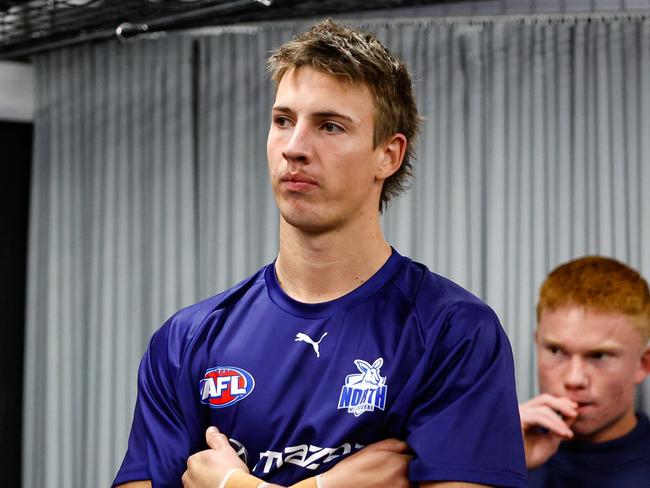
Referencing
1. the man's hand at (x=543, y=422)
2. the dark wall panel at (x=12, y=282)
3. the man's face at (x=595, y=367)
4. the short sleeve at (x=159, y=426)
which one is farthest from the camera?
the dark wall panel at (x=12, y=282)

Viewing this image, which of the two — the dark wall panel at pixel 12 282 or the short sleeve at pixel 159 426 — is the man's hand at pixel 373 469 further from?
the dark wall panel at pixel 12 282

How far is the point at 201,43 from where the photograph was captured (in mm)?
3268

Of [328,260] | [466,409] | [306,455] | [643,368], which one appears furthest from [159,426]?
[643,368]

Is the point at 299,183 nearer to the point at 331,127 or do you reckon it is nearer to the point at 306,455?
the point at 331,127

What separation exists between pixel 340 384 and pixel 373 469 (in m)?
0.12

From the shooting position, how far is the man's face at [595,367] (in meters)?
2.31

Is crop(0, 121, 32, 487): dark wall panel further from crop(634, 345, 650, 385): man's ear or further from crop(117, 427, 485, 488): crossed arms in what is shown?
crop(117, 427, 485, 488): crossed arms

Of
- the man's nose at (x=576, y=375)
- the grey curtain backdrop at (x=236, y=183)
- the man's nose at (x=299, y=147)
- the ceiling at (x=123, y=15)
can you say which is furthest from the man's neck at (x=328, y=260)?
the grey curtain backdrop at (x=236, y=183)

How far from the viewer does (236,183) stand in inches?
126

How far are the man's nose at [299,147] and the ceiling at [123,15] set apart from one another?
1.30 meters

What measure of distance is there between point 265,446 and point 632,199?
1585 mm

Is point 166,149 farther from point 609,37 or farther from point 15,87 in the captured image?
point 609,37

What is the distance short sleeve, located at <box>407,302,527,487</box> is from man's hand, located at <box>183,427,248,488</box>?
239 mm

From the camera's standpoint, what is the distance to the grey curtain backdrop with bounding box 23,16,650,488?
105 inches
